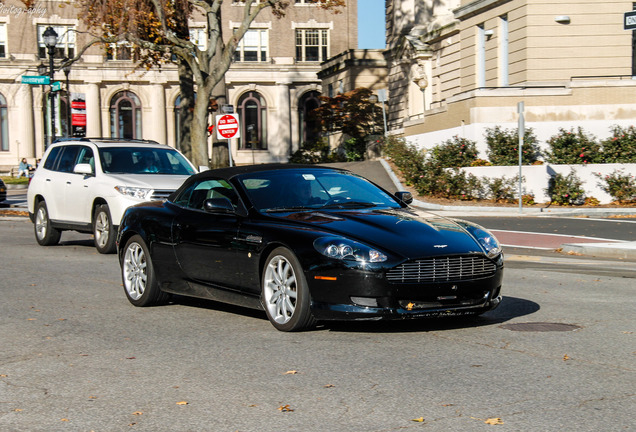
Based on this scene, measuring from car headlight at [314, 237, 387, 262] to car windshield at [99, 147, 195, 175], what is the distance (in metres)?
9.32

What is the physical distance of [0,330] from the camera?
8914mm

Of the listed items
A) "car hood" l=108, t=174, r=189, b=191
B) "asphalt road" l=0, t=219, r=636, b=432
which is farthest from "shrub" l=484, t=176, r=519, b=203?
"asphalt road" l=0, t=219, r=636, b=432

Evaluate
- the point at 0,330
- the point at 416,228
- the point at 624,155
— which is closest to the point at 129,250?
the point at 0,330

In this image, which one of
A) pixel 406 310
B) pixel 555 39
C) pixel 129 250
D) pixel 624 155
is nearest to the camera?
pixel 406 310

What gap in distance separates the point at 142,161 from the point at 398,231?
9929mm

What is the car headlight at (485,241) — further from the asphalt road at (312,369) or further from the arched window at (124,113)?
the arched window at (124,113)

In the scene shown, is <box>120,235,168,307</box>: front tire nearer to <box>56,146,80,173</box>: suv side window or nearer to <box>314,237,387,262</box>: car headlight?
<box>314,237,387,262</box>: car headlight

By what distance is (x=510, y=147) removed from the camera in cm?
3061

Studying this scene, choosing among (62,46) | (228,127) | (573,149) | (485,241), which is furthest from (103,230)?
(62,46)

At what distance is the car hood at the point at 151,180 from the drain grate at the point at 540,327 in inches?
340

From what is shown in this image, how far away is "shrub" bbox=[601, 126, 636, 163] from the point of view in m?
29.5

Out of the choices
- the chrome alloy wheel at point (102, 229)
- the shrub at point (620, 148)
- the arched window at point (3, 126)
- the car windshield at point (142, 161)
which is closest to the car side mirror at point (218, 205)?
the chrome alloy wheel at point (102, 229)

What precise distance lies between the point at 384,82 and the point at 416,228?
1824 inches

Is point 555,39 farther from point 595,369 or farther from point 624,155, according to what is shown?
point 595,369
